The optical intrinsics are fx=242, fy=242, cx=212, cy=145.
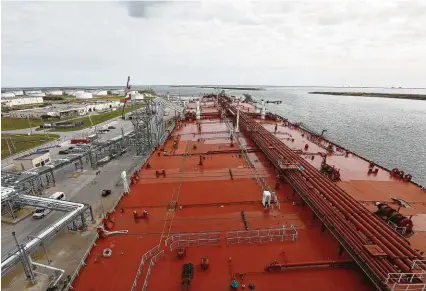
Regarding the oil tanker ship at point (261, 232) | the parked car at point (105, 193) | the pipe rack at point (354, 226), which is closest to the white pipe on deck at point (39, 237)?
the oil tanker ship at point (261, 232)

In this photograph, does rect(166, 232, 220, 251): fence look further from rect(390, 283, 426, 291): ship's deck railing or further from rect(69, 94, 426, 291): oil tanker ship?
rect(390, 283, 426, 291): ship's deck railing

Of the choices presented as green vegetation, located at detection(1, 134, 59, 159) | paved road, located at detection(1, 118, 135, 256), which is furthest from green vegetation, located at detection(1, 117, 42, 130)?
paved road, located at detection(1, 118, 135, 256)

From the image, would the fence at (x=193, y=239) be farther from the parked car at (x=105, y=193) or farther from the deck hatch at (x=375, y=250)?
the parked car at (x=105, y=193)

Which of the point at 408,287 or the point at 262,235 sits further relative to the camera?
the point at 262,235

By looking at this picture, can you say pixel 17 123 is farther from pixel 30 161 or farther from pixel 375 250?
pixel 375 250

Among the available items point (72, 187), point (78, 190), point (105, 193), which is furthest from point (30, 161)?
point (105, 193)

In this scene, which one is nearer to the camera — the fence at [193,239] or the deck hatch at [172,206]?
the fence at [193,239]
